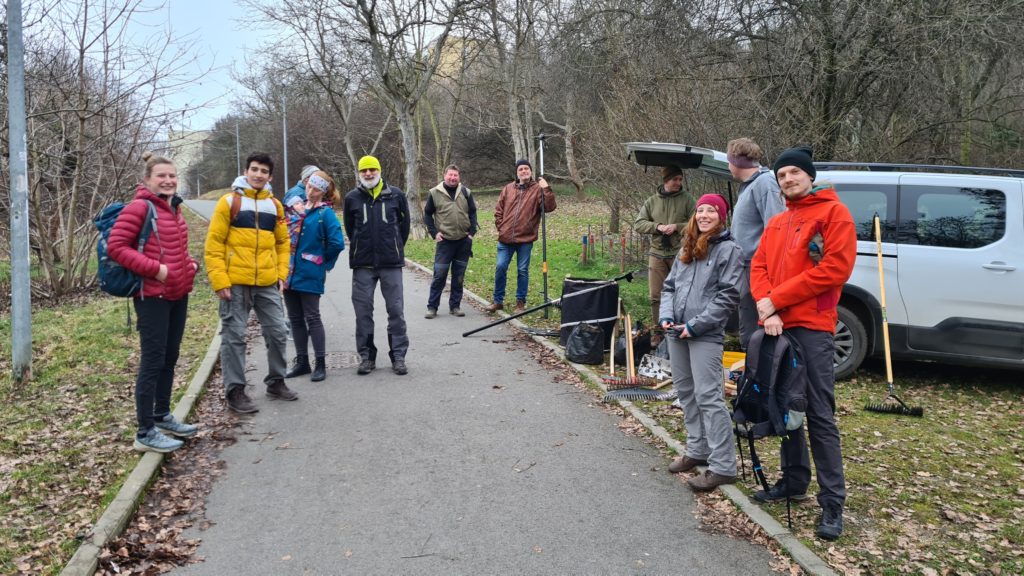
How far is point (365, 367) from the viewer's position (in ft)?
25.1

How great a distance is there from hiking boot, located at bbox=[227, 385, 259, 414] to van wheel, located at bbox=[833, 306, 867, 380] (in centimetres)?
538

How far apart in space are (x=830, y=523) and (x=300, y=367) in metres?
5.18

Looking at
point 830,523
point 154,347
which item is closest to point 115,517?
point 154,347

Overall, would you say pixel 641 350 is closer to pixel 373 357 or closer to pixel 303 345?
pixel 373 357

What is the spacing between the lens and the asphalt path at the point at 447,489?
156 inches

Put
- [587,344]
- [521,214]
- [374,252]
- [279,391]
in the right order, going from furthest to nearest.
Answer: [521,214] → [587,344] → [374,252] → [279,391]

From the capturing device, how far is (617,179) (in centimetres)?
1398

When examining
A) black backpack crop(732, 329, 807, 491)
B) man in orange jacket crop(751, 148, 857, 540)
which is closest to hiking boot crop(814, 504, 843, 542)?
man in orange jacket crop(751, 148, 857, 540)

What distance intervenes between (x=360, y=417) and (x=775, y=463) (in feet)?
10.6

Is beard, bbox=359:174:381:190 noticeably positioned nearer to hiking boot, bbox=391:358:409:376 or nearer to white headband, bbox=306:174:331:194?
white headband, bbox=306:174:331:194

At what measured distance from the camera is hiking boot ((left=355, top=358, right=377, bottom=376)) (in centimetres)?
762

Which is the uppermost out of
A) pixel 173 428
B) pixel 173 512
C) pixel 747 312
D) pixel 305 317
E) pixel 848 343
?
pixel 747 312

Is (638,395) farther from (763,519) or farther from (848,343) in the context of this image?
(763,519)

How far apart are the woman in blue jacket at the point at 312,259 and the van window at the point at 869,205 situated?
4.88 metres
